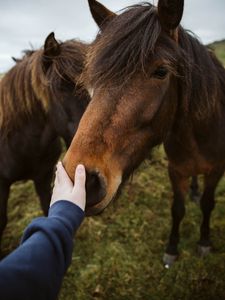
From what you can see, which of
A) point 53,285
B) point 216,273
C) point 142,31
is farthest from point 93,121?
point 216,273

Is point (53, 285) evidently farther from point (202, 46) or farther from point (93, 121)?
point (202, 46)

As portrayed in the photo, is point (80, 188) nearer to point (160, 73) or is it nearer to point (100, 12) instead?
point (160, 73)

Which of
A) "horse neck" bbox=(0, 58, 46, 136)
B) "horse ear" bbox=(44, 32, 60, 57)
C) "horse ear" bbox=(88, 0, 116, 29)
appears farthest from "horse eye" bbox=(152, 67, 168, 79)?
"horse neck" bbox=(0, 58, 46, 136)

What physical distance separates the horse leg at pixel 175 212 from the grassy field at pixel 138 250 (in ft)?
0.31

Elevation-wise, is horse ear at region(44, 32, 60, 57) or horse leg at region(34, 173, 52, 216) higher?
horse ear at region(44, 32, 60, 57)

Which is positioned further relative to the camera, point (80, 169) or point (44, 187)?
point (44, 187)

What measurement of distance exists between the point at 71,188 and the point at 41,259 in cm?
39

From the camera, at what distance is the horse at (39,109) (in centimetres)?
293

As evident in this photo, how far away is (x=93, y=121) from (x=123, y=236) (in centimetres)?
277

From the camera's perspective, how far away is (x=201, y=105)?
2480 millimetres

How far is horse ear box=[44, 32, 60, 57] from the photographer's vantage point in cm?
285

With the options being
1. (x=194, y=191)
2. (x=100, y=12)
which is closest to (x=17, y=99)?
(x=100, y=12)

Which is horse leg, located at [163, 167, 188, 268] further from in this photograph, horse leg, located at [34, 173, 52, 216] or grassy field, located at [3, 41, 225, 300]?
horse leg, located at [34, 173, 52, 216]

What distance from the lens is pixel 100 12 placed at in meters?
2.40
